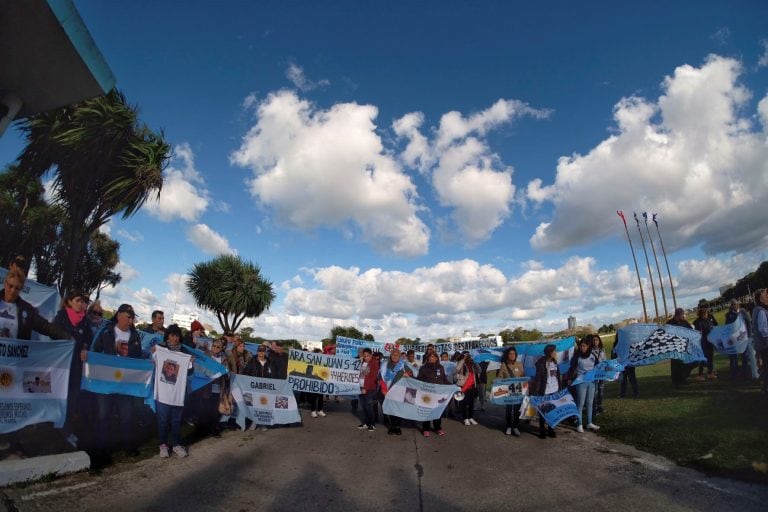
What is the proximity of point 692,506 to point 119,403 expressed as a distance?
7.81 meters

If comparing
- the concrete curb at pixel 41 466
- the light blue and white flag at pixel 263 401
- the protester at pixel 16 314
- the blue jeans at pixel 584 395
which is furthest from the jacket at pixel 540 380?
the protester at pixel 16 314

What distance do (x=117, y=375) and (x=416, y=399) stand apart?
584 centimetres

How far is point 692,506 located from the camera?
14.4 feet

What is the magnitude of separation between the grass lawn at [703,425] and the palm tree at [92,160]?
1470 cm

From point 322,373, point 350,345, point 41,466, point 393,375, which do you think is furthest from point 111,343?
point 350,345

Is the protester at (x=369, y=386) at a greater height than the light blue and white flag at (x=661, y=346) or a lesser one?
lesser

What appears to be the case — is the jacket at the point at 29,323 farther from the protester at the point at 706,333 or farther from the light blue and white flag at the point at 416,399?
the protester at the point at 706,333

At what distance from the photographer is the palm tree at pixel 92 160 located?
1209 cm

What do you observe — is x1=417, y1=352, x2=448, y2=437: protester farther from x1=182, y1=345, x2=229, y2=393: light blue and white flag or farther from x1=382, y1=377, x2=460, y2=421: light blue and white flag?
x1=182, y1=345, x2=229, y2=393: light blue and white flag

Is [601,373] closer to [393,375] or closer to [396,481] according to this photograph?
[393,375]

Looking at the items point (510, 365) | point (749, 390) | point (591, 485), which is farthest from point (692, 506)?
point (749, 390)

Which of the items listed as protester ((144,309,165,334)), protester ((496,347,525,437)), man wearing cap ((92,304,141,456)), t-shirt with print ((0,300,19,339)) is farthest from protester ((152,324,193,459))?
protester ((496,347,525,437))

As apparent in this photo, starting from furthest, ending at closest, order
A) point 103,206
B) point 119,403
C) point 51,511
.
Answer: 1. point 103,206
2. point 119,403
3. point 51,511

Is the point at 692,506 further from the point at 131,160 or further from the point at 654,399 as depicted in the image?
the point at 131,160
